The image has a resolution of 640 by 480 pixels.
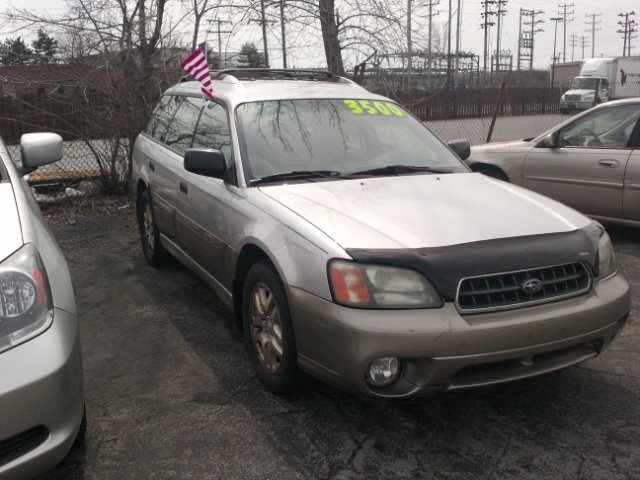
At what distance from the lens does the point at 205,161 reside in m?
3.76

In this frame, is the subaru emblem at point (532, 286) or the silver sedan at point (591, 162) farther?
the silver sedan at point (591, 162)

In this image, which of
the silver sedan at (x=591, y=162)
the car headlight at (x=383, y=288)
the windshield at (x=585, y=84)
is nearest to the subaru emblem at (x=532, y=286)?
the car headlight at (x=383, y=288)

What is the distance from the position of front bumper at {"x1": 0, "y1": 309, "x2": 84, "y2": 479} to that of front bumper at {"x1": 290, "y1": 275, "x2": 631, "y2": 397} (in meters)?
1.04

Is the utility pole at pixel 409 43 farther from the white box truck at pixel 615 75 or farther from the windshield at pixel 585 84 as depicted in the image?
the white box truck at pixel 615 75

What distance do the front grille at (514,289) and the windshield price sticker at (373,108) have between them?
1938 mm

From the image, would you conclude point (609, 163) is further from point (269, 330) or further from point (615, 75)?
point (615, 75)

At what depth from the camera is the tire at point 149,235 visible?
558 cm

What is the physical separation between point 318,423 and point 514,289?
44.7 inches

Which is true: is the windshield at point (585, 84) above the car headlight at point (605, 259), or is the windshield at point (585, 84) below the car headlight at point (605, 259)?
below

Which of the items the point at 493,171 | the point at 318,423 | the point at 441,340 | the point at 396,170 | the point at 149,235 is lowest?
the point at 318,423

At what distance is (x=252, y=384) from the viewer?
358cm

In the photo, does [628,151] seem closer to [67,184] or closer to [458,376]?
[458,376]

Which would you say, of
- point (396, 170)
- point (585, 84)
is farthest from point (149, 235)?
point (585, 84)

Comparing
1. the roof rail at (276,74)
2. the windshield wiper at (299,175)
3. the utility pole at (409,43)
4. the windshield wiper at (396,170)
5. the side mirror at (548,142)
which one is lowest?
the side mirror at (548,142)
